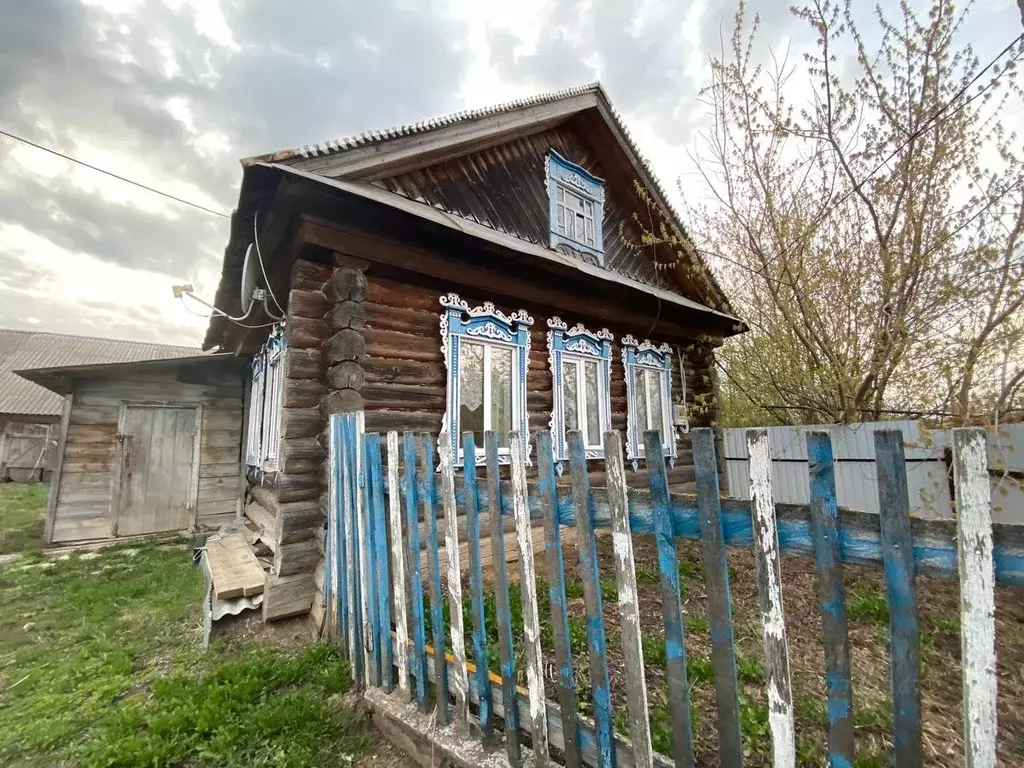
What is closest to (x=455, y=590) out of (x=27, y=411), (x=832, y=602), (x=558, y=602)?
(x=558, y=602)

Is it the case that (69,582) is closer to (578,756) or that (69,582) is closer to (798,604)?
(578,756)

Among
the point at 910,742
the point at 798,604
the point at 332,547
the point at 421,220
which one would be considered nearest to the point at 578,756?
the point at 910,742

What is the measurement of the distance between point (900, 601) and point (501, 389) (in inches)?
197

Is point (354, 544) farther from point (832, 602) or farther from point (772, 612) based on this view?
point (832, 602)

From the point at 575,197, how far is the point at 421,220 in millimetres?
4010

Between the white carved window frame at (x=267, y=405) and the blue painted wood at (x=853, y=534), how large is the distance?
5076 millimetres

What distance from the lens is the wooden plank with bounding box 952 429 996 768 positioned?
110cm

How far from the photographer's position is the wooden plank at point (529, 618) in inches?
78.7

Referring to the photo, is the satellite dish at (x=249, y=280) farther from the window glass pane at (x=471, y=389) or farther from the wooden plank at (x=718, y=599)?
the wooden plank at (x=718, y=599)

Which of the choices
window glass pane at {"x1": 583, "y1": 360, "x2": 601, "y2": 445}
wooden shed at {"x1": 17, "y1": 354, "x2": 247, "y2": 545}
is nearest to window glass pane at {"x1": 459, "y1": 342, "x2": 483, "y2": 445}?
window glass pane at {"x1": 583, "y1": 360, "x2": 601, "y2": 445}

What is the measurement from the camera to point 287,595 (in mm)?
4270

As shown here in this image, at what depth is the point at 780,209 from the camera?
265 inches

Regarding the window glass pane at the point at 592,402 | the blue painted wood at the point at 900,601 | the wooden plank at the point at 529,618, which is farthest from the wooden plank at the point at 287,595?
the blue painted wood at the point at 900,601

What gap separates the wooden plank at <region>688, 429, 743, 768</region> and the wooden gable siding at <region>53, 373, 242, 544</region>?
10.4 m
